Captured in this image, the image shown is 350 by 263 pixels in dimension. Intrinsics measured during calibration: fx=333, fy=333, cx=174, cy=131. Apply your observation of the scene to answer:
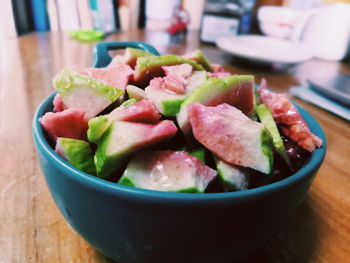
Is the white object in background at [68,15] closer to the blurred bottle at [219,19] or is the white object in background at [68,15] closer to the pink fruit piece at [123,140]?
the blurred bottle at [219,19]

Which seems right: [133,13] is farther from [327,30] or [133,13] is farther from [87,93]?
[87,93]

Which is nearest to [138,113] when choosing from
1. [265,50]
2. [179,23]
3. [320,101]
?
[320,101]

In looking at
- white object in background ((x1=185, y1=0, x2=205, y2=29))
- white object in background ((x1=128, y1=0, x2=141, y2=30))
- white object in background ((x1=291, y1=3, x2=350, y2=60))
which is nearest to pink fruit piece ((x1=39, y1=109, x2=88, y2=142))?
white object in background ((x1=291, y1=3, x2=350, y2=60))

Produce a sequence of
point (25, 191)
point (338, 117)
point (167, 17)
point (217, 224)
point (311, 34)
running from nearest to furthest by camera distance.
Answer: point (217, 224) < point (25, 191) < point (338, 117) < point (311, 34) < point (167, 17)

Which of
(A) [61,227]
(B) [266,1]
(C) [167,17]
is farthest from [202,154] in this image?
(B) [266,1]

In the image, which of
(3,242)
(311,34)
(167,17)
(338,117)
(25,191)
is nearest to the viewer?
(3,242)

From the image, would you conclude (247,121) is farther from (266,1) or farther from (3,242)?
(266,1)

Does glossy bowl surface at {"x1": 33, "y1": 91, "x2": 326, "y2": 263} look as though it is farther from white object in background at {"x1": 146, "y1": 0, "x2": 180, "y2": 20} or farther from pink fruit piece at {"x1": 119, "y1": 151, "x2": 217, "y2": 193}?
white object in background at {"x1": 146, "y1": 0, "x2": 180, "y2": 20}
